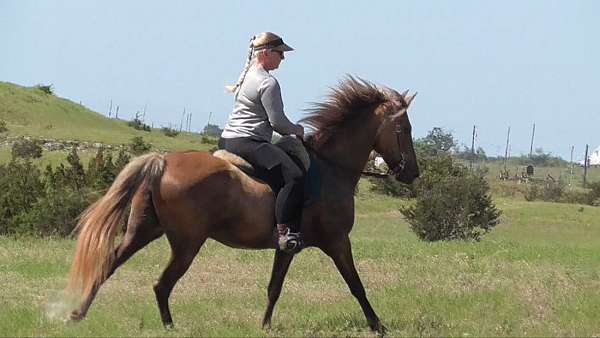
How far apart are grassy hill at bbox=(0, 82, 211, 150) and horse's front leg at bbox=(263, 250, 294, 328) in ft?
132

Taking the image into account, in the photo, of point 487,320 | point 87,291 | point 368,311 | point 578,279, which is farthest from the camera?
point 578,279

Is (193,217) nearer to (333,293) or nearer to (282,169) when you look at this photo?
(282,169)

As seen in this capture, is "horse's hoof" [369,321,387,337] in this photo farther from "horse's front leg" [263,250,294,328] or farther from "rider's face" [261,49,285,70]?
"rider's face" [261,49,285,70]

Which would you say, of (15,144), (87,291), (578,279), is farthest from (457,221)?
(15,144)

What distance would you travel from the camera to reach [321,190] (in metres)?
8.98

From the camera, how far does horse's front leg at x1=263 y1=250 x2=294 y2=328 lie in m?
9.06

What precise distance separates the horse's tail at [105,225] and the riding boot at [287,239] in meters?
1.24

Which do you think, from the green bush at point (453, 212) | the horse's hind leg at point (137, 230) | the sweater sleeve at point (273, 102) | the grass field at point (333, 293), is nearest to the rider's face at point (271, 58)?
the sweater sleeve at point (273, 102)

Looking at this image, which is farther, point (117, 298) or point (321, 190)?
point (117, 298)

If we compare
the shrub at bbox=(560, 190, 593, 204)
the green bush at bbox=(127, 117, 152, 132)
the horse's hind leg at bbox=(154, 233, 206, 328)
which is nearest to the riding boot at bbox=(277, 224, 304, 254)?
the horse's hind leg at bbox=(154, 233, 206, 328)

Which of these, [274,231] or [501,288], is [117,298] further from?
[501,288]

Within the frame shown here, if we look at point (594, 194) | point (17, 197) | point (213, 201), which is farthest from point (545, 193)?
point (213, 201)

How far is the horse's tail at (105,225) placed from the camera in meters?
8.20

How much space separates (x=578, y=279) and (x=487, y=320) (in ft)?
12.2
